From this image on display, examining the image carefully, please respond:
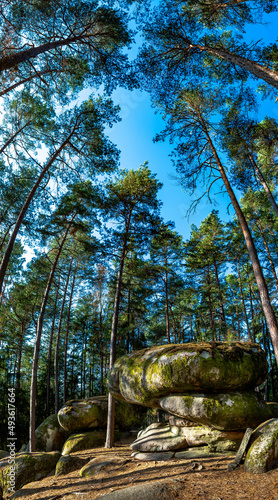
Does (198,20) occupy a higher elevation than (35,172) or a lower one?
higher

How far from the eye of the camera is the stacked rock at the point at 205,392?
19.9 feet

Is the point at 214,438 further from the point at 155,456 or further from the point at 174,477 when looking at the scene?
the point at 174,477

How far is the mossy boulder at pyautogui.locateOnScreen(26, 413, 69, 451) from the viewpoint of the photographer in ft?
37.6

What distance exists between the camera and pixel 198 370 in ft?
21.8

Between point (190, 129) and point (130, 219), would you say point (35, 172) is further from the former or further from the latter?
point (190, 129)

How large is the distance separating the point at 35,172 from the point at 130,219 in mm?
4693

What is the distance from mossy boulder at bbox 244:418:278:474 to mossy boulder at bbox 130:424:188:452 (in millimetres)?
2588

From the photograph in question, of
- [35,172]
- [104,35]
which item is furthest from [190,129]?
[35,172]

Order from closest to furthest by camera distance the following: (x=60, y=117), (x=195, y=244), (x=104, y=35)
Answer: (x=104, y=35)
(x=60, y=117)
(x=195, y=244)

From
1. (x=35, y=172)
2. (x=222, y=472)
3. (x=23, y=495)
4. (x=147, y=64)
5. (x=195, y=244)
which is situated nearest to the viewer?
(x=222, y=472)

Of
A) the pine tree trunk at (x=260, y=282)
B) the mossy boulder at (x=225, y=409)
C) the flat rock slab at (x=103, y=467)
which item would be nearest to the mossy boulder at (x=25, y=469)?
the flat rock slab at (x=103, y=467)

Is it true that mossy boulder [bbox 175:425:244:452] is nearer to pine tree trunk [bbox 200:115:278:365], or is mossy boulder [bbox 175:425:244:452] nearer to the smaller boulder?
the smaller boulder

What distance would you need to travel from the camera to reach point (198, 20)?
761 centimetres

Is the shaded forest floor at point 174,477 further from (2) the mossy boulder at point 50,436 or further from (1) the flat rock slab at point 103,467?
(2) the mossy boulder at point 50,436
